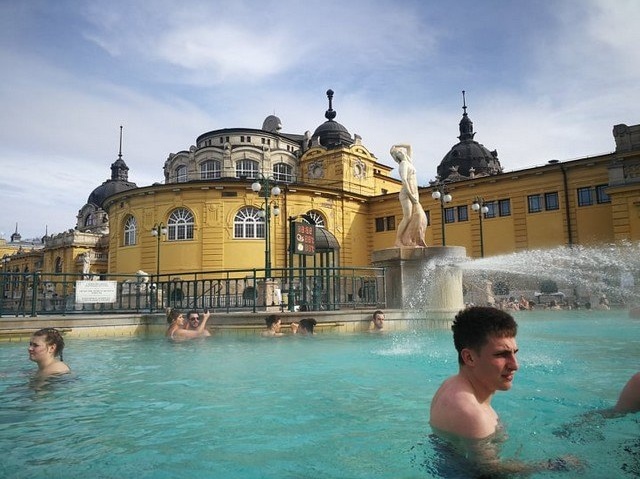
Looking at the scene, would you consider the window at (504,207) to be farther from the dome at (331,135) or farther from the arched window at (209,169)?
the arched window at (209,169)

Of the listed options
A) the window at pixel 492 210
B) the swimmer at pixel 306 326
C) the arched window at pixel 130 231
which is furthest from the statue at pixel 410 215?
the arched window at pixel 130 231

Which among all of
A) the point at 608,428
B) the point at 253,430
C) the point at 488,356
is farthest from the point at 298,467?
the point at 608,428

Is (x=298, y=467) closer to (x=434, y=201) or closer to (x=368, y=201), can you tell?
(x=434, y=201)

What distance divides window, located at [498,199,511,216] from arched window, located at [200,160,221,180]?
23.6 metres

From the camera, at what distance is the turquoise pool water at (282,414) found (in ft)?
10.3

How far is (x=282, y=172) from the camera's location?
4519 cm

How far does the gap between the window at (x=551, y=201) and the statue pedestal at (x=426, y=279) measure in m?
21.3

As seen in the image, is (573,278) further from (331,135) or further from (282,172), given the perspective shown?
(331,135)

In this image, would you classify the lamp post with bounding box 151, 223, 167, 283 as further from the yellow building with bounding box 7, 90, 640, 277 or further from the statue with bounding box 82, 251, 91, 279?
the statue with bounding box 82, 251, 91, 279

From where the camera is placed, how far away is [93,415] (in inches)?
177

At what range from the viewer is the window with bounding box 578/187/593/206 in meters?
29.9

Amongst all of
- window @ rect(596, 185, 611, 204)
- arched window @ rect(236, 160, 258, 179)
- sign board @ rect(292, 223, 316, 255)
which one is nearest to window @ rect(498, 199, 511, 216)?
window @ rect(596, 185, 611, 204)

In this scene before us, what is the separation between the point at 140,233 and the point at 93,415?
33.0m

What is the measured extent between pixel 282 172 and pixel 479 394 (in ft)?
141
